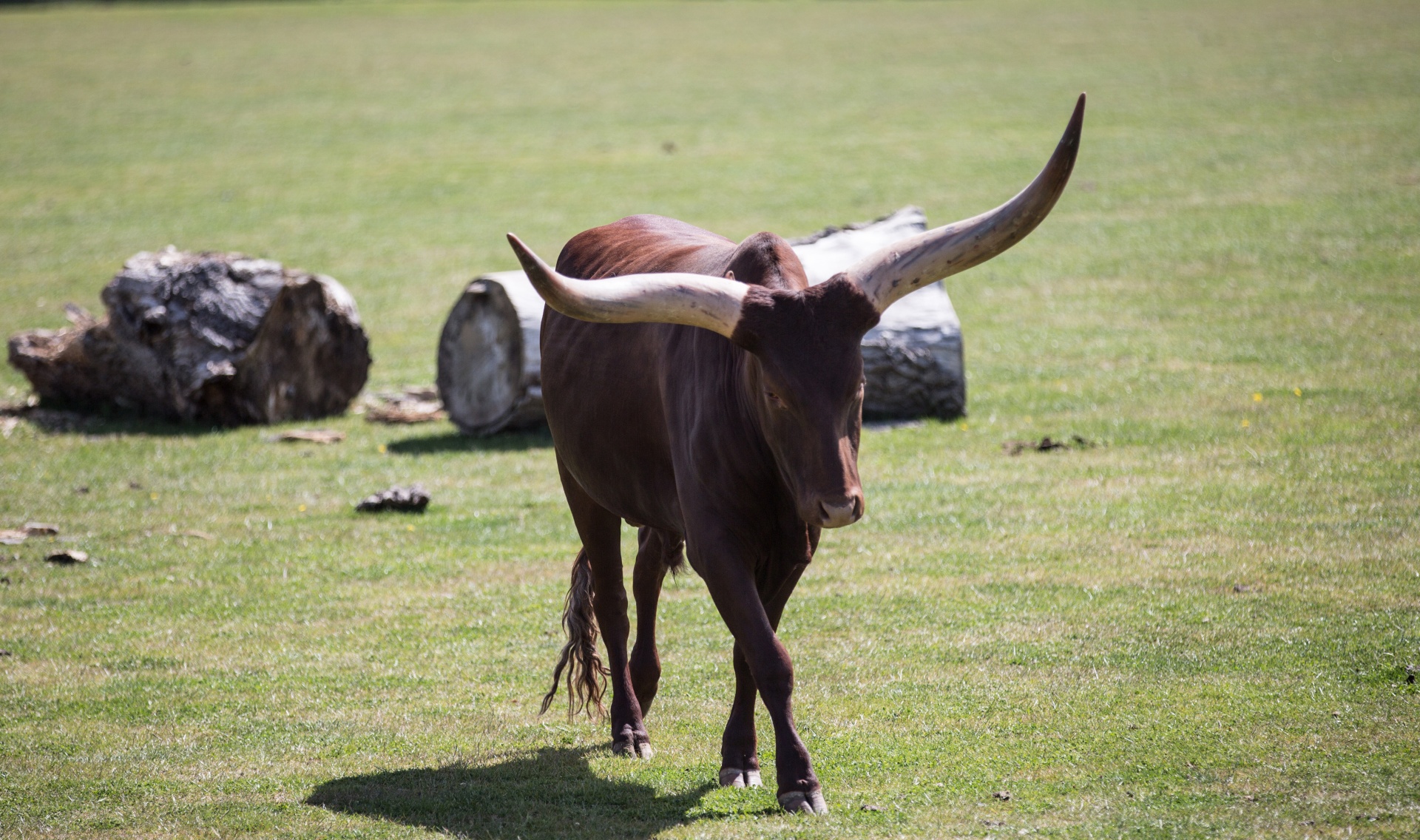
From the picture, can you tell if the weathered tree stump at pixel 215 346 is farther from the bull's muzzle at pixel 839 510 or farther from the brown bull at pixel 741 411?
the bull's muzzle at pixel 839 510

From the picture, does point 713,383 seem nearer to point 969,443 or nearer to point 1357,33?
point 969,443

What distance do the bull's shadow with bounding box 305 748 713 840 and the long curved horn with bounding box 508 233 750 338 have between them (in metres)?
1.94

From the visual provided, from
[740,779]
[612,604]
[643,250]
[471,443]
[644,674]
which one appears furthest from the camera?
[471,443]

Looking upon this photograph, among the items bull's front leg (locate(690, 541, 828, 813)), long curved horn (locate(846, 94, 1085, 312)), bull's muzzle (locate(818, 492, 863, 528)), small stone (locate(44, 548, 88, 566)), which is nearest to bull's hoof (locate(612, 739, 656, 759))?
bull's front leg (locate(690, 541, 828, 813))

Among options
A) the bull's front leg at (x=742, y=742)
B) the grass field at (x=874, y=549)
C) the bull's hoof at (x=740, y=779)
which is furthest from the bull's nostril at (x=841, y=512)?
the bull's hoof at (x=740, y=779)

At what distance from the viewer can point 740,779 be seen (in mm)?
6020

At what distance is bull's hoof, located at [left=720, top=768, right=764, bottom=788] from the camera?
237 inches

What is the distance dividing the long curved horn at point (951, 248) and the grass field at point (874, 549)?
2.02 metres

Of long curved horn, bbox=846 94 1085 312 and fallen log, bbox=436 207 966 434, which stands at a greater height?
long curved horn, bbox=846 94 1085 312

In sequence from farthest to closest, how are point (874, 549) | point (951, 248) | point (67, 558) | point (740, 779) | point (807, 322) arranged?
point (67, 558), point (874, 549), point (740, 779), point (951, 248), point (807, 322)

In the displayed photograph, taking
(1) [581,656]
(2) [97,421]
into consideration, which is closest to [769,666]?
(1) [581,656]

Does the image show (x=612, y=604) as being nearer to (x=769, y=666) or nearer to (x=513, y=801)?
(x=513, y=801)

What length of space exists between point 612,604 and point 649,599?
18 centimetres

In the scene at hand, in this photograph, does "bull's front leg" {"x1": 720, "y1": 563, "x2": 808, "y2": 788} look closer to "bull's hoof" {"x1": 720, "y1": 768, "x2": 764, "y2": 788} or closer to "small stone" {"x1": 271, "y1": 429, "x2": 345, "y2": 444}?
"bull's hoof" {"x1": 720, "y1": 768, "x2": 764, "y2": 788}
